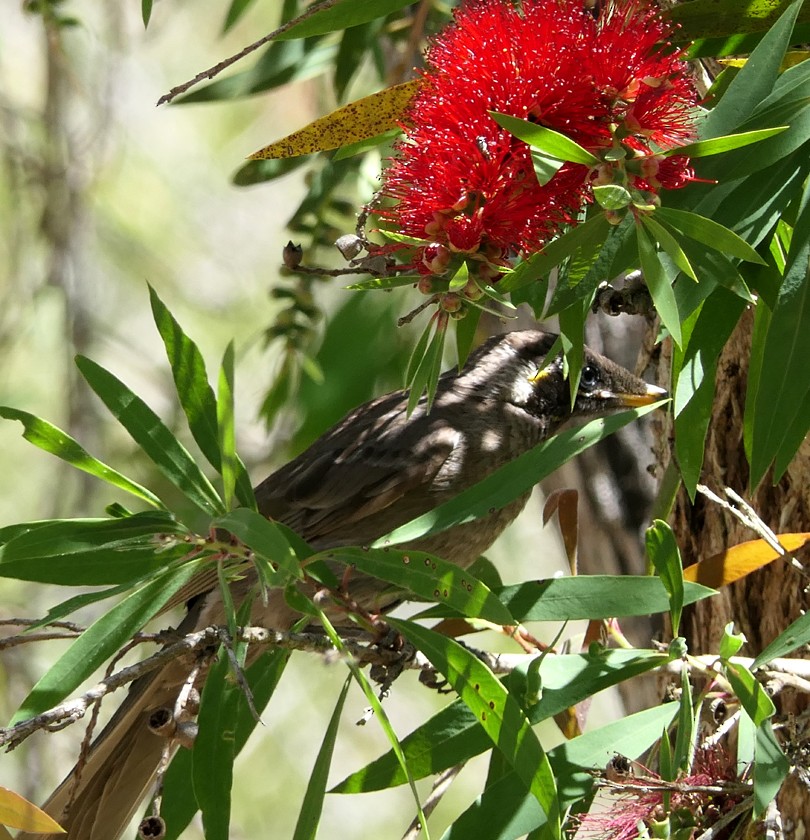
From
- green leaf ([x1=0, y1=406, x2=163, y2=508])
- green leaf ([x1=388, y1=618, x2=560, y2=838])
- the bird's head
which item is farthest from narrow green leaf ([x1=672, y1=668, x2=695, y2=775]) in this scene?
the bird's head

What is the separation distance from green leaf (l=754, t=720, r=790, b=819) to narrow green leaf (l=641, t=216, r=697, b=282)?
2.32 ft

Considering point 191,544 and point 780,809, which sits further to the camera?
point 780,809

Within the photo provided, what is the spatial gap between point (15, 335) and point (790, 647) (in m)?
3.66

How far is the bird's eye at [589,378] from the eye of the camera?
3012 millimetres

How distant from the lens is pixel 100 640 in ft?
5.40

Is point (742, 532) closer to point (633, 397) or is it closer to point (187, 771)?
point (633, 397)

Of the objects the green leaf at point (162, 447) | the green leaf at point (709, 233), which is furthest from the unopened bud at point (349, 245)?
the green leaf at point (709, 233)

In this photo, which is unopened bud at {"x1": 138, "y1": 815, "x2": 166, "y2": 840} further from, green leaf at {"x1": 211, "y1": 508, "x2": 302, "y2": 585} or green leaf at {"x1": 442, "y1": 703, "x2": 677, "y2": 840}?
green leaf at {"x1": 442, "y1": 703, "x2": 677, "y2": 840}

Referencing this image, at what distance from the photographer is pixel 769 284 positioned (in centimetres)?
166

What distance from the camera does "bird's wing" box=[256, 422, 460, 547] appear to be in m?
2.84

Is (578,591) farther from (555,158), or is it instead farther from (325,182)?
(325,182)

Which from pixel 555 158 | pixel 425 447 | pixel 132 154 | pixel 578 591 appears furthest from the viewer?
pixel 132 154

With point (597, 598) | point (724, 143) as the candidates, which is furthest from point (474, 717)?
point (724, 143)

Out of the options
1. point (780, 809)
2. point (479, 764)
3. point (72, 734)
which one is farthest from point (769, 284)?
point (479, 764)
